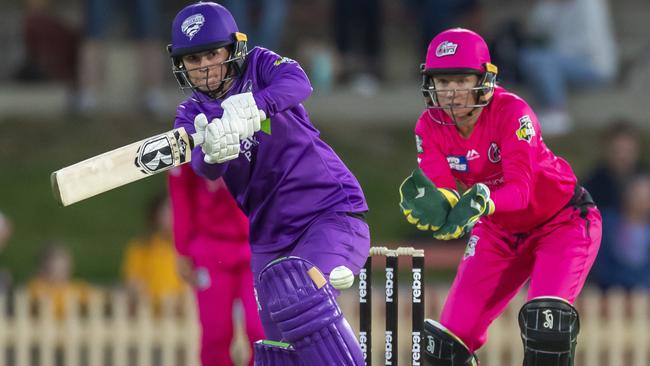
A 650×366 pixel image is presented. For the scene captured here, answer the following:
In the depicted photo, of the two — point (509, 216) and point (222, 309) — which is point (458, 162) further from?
point (222, 309)

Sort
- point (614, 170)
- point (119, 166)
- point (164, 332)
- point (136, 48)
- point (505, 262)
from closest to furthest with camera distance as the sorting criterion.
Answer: point (119, 166)
point (505, 262)
point (164, 332)
point (614, 170)
point (136, 48)

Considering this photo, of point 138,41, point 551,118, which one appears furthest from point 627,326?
point 138,41

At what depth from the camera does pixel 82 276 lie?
11.5m

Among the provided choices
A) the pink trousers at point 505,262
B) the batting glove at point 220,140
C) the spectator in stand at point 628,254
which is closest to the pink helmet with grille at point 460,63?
the pink trousers at point 505,262

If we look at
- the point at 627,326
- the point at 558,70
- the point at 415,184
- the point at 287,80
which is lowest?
the point at 627,326

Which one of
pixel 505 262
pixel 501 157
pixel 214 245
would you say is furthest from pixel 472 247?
pixel 214 245

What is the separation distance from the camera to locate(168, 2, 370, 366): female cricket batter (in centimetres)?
587

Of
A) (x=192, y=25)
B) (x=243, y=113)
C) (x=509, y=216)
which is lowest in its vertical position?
(x=509, y=216)

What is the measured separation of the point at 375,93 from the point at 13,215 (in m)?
3.27

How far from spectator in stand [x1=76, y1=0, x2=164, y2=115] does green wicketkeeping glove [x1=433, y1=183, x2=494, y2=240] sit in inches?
263

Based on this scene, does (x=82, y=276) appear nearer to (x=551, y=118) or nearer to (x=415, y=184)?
(x=551, y=118)

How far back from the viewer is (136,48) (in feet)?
41.1

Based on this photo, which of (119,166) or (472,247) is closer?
(119,166)

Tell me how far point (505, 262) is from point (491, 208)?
68cm
